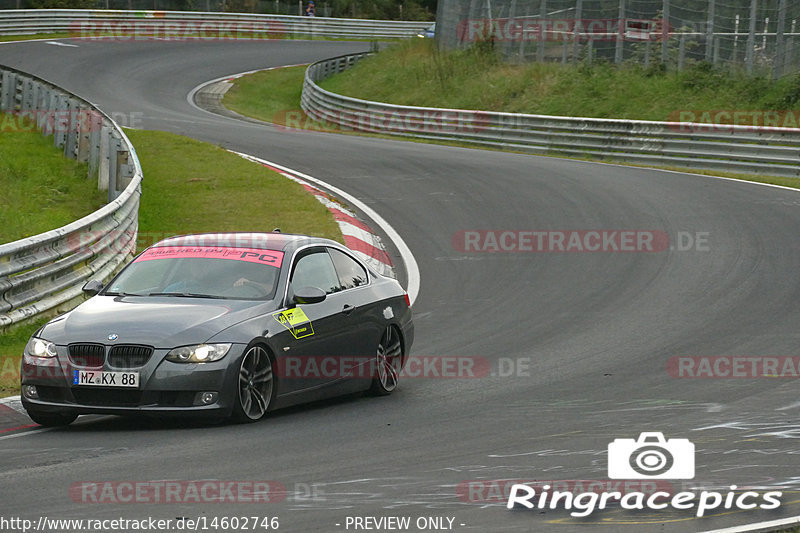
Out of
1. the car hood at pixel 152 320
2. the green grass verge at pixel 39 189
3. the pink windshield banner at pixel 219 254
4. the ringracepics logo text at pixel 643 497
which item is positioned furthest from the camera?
the green grass verge at pixel 39 189

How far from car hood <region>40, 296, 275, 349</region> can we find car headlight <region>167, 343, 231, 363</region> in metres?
0.04

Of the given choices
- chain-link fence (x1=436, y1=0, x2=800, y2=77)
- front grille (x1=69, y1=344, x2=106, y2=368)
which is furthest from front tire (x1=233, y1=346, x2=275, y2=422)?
chain-link fence (x1=436, y1=0, x2=800, y2=77)

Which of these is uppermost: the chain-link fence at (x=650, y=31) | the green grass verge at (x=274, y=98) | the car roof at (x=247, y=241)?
the chain-link fence at (x=650, y=31)

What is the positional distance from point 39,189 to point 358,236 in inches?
214

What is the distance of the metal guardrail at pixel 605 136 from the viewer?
26.0m

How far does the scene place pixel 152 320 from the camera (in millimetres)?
8742

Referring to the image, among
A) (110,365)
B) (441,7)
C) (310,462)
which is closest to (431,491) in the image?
(310,462)

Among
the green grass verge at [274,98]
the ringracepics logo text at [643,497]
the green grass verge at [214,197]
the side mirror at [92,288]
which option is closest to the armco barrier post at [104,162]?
the green grass verge at [214,197]

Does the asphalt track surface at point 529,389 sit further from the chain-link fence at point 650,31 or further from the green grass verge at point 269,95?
the green grass verge at point 269,95

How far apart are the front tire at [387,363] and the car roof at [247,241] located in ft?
3.32

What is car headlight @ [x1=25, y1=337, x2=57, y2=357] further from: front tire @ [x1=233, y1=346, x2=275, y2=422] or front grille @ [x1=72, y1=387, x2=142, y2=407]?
front tire @ [x1=233, y1=346, x2=275, y2=422]

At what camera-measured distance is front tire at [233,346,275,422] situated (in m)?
8.71

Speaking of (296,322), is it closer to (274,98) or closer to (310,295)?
(310,295)

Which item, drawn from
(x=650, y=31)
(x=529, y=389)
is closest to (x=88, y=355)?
(x=529, y=389)
